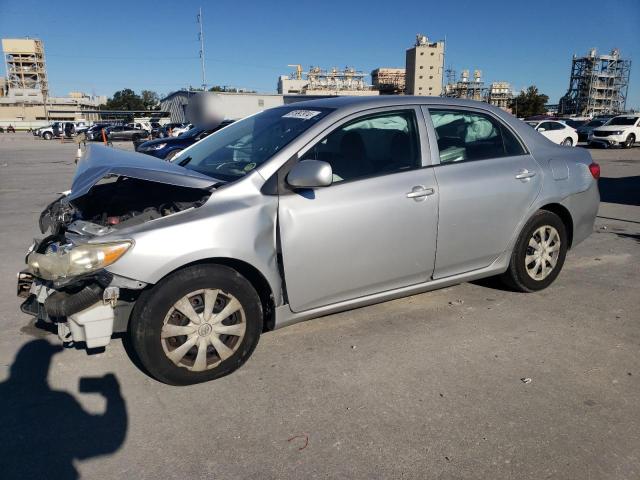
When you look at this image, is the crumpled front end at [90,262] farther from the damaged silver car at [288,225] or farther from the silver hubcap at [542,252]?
the silver hubcap at [542,252]

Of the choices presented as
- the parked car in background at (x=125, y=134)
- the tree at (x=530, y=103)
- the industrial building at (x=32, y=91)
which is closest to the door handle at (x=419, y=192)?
the parked car in background at (x=125, y=134)

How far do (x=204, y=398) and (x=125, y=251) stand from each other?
0.99m

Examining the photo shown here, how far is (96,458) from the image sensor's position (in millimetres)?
2391

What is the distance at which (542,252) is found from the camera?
4395 mm

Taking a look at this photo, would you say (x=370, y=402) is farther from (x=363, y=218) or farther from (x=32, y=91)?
(x=32, y=91)

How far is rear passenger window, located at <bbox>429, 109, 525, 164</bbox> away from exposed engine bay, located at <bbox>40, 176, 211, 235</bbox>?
1.92 m

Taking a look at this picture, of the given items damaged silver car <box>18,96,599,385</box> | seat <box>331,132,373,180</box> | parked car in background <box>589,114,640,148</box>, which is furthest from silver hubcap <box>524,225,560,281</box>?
parked car in background <box>589,114,640,148</box>

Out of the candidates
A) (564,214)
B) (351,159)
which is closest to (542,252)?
(564,214)

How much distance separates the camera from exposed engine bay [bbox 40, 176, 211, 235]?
3.02 m

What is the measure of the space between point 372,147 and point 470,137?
0.95 meters

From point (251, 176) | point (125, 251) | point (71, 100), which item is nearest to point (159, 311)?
point (125, 251)

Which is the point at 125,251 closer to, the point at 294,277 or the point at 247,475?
the point at 294,277

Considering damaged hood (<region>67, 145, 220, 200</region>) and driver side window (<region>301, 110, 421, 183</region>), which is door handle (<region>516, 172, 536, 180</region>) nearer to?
driver side window (<region>301, 110, 421, 183</region>)

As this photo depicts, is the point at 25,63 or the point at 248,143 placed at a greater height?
the point at 25,63
